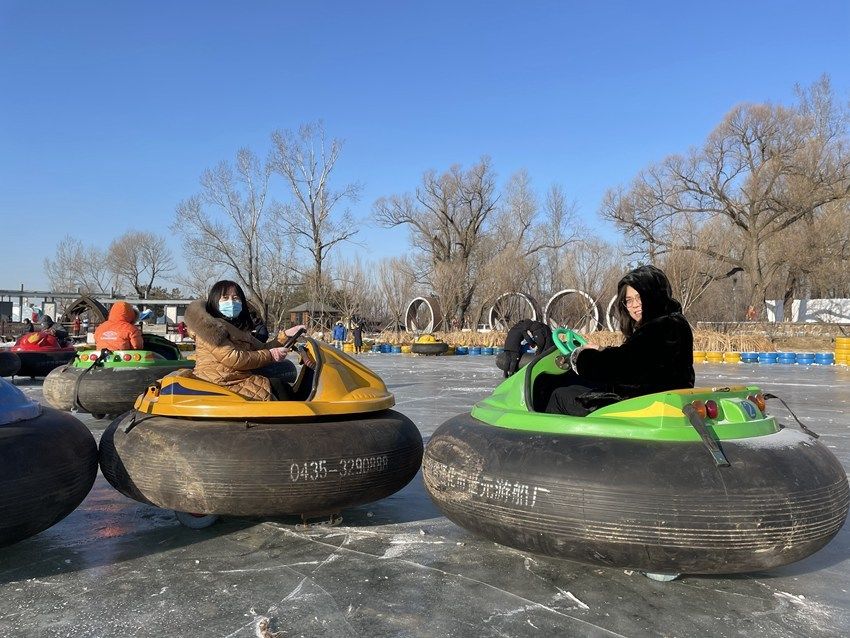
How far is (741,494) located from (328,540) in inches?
84.7

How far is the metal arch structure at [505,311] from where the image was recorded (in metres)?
35.3

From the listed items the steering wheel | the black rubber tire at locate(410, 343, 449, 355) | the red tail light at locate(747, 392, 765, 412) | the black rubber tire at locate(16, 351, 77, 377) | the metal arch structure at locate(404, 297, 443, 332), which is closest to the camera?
the red tail light at locate(747, 392, 765, 412)

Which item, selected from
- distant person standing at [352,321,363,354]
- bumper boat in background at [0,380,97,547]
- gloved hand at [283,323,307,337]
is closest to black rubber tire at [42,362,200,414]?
gloved hand at [283,323,307,337]

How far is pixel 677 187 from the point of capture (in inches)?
1489

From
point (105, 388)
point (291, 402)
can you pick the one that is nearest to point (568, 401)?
point (291, 402)

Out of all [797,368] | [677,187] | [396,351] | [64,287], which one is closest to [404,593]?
[797,368]

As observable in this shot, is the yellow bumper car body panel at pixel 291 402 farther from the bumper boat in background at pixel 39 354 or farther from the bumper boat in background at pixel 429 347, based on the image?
the bumper boat in background at pixel 429 347

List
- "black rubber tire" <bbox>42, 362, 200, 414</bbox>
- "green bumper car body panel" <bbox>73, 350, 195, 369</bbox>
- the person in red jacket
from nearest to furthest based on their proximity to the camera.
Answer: "black rubber tire" <bbox>42, 362, 200, 414</bbox> → "green bumper car body panel" <bbox>73, 350, 195, 369</bbox> → the person in red jacket

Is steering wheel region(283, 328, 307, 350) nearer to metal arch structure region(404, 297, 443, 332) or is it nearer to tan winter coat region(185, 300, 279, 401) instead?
tan winter coat region(185, 300, 279, 401)

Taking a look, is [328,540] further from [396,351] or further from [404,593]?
[396,351]

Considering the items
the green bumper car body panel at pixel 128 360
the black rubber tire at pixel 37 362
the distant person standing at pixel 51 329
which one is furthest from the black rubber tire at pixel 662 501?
the distant person standing at pixel 51 329

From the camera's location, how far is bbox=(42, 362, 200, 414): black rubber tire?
7.75 metres

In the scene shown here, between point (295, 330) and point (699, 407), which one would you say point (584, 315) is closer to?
point (295, 330)

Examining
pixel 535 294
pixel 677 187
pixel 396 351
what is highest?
pixel 677 187
